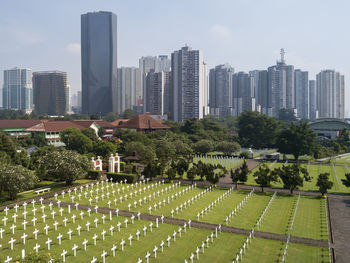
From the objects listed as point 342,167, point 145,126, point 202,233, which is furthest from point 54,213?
point 145,126

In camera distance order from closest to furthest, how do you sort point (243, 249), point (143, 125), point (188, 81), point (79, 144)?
point (243, 249)
point (79, 144)
point (143, 125)
point (188, 81)

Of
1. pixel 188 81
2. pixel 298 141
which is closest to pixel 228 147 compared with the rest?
pixel 298 141

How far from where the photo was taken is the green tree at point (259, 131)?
3228 inches

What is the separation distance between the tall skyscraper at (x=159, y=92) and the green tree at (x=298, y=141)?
316 ft

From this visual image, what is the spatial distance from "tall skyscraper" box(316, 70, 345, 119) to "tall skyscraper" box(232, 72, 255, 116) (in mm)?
41056

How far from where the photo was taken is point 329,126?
9706 centimetres

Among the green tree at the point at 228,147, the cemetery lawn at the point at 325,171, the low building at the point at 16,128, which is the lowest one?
the cemetery lawn at the point at 325,171

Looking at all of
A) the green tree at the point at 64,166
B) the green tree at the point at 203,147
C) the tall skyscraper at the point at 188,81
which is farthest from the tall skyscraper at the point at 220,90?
the green tree at the point at 64,166

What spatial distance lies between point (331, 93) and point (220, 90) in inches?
2592

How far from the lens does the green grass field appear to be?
18594 millimetres

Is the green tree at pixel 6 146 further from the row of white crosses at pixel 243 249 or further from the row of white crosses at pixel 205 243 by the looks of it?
the row of white crosses at pixel 243 249

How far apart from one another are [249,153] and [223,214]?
45.0 meters

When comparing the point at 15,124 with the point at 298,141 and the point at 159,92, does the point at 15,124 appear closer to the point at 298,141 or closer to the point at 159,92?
the point at 298,141

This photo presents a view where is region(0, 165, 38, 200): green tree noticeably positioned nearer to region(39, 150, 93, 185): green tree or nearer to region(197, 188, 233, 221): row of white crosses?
region(39, 150, 93, 185): green tree
